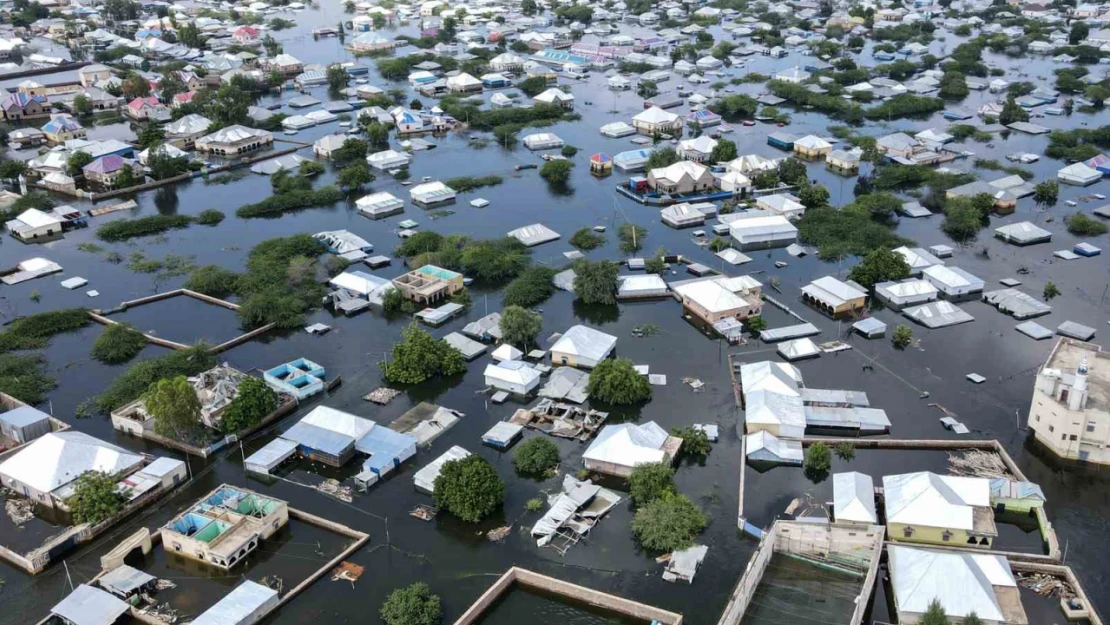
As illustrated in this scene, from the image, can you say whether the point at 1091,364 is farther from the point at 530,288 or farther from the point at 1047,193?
the point at 1047,193

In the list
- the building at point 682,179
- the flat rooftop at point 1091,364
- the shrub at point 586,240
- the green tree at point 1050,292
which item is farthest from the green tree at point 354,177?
the flat rooftop at point 1091,364

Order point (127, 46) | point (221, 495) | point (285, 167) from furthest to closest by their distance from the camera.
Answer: point (127, 46)
point (285, 167)
point (221, 495)

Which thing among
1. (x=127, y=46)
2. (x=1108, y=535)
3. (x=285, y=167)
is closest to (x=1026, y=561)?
(x=1108, y=535)

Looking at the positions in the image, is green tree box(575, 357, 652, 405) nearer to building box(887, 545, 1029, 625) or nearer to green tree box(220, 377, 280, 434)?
building box(887, 545, 1029, 625)

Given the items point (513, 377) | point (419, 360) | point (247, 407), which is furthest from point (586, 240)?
point (247, 407)

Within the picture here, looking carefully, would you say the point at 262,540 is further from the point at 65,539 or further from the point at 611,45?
the point at 611,45

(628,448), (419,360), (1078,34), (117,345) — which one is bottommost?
(117,345)
